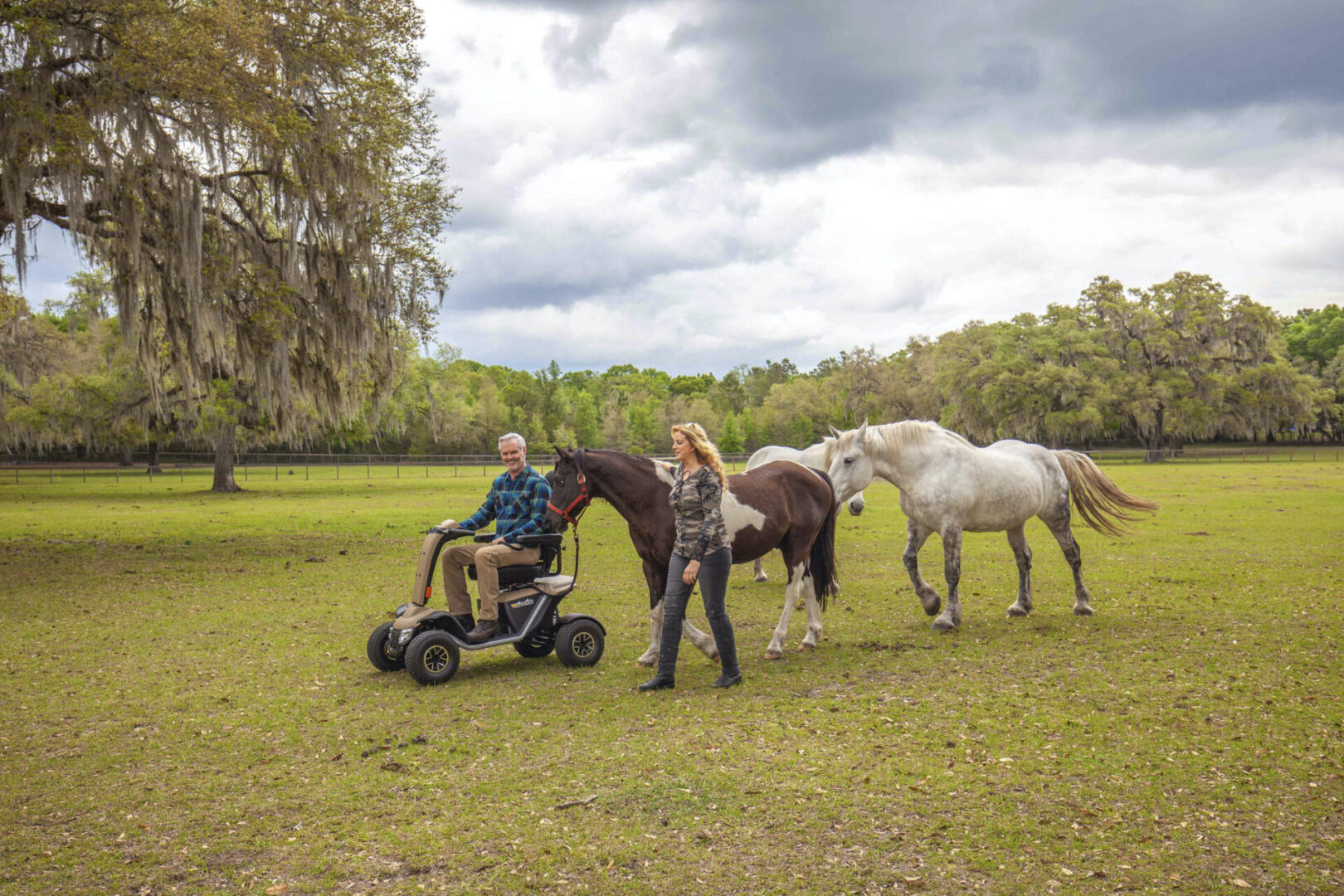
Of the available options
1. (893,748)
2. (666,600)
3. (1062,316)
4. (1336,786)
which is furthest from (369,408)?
(1062,316)

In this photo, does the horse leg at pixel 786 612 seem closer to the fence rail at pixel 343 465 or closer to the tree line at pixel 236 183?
the tree line at pixel 236 183

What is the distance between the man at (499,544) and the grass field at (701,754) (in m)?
0.54

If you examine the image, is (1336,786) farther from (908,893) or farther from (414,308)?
(414,308)

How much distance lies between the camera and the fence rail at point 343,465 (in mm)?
43375

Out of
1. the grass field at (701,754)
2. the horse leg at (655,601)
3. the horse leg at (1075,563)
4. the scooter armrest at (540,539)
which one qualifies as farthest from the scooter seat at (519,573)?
the horse leg at (1075,563)

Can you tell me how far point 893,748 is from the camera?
4.64m

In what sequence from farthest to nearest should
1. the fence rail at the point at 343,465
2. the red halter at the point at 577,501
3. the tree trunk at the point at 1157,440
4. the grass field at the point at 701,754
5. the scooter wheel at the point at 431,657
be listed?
the tree trunk at the point at 1157,440 → the fence rail at the point at 343,465 → the red halter at the point at 577,501 → the scooter wheel at the point at 431,657 → the grass field at the point at 701,754

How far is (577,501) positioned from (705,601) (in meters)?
1.21

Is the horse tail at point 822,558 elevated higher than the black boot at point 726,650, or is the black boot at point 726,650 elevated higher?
the horse tail at point 822,558

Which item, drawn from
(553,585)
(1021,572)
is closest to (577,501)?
(553,585)

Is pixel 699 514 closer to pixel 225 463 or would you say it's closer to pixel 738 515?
pixel 738 515

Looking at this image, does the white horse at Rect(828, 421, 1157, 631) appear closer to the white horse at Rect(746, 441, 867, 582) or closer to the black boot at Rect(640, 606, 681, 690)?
the white horse at Rect(746, 441, 867, 582)

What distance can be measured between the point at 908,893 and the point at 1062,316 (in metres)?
59.7

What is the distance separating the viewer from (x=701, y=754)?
15.1ft
